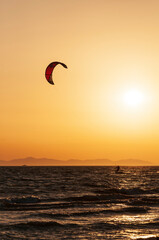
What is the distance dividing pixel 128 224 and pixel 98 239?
3902 millimetres

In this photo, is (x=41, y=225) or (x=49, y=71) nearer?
(x=41, y=225)

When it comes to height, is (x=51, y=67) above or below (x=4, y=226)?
above

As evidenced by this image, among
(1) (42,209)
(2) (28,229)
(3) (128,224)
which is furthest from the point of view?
(1) (42,209)

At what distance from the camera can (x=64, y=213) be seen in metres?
23.0

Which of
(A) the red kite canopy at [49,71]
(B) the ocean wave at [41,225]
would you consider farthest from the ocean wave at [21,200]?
(B) the ocean wave at [41,225]

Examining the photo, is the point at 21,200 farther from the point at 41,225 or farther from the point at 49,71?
the point at 41,225

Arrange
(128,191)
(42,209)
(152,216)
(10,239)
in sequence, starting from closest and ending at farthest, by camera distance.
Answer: (10,239)
(152,216)
(42,209)
(128,191)

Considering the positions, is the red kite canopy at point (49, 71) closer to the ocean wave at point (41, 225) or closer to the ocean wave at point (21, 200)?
the ocean wave at point (21, 200)

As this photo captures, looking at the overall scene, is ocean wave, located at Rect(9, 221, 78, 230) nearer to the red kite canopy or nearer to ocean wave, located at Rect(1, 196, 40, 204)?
ocean wave, located at Rect(1, 196, 40, 204)

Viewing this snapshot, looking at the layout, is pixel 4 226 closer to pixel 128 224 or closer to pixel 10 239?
pixel 10 239

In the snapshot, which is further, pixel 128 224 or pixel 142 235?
pixel 128 224

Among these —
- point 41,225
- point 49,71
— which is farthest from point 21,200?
point 41,225

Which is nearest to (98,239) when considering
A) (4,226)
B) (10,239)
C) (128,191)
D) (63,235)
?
(63,235)

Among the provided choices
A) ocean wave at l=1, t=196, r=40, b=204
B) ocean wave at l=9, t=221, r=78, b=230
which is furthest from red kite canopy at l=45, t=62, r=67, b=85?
ocean wave at l=9, t=221, r=78, b=230
